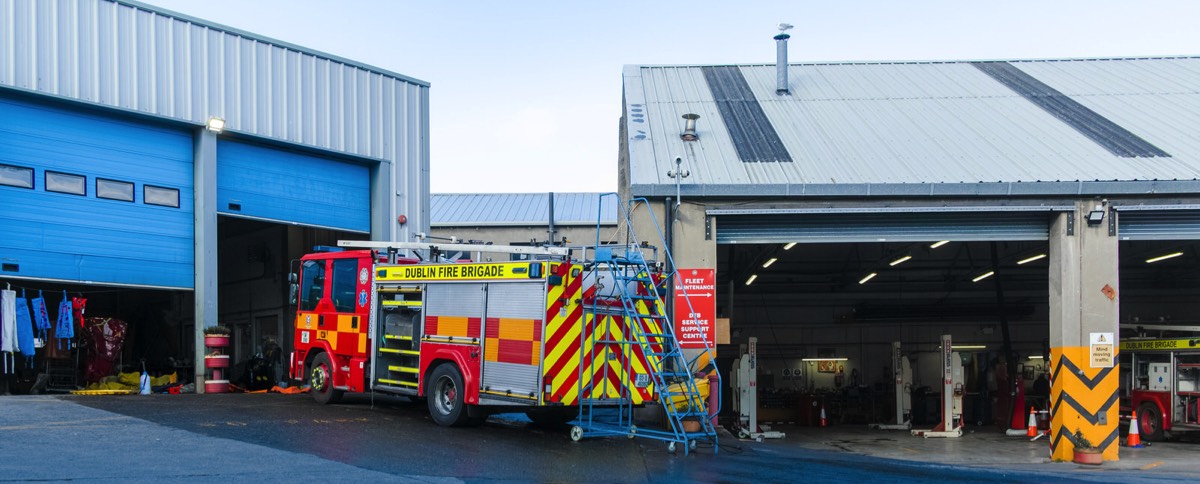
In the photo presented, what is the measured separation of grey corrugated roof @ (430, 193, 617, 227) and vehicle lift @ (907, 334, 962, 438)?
57.5 ft

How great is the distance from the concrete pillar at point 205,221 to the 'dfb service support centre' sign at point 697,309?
995 centimetres

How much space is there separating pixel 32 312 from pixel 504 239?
75.7 feet

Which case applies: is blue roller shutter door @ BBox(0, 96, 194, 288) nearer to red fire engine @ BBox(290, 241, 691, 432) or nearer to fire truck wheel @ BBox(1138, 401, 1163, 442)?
red fire engine @ BBox(290, 241, 691, 432)

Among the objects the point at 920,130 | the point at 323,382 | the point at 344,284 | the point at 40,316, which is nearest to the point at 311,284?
the point at 344,284

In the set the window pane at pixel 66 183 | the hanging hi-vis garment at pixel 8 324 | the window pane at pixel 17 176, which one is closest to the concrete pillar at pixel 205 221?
the window pane at pixel 66 183

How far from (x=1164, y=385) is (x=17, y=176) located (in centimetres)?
2346

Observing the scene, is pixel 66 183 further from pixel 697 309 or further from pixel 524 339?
pixel 697 309

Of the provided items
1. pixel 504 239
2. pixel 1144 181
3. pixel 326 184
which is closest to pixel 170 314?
pixel 326 184

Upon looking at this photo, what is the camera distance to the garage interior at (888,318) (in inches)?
1250

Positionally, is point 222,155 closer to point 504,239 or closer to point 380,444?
point 380,444

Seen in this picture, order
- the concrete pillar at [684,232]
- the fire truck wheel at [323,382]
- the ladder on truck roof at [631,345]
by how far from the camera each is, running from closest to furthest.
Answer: the ladder on truck roof at [631,345]
the concrete pillar at [684,232]
the fire truck wheel at [323,382]

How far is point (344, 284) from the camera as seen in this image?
59.0 ft

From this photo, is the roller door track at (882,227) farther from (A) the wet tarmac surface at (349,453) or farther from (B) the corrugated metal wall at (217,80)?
(B) the corrugated metal wall at (217,80)

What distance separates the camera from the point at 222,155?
Answer: 22453 mm
